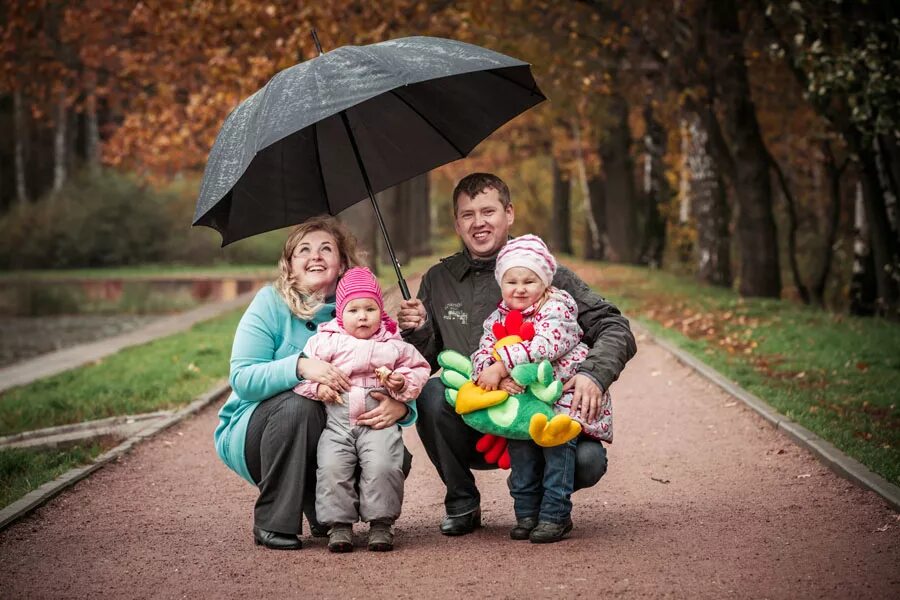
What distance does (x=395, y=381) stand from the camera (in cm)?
520

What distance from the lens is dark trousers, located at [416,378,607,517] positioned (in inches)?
217

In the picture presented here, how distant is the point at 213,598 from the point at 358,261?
5.76ft

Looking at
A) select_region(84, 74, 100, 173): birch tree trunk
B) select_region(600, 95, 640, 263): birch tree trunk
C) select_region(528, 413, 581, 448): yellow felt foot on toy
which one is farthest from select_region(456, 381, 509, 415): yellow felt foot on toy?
select_region(84, 74, 100, 173): birch tree trunk

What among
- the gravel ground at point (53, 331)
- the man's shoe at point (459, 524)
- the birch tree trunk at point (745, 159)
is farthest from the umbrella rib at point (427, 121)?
the birch tree trunk at point (745, 159)

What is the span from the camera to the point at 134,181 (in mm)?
41156

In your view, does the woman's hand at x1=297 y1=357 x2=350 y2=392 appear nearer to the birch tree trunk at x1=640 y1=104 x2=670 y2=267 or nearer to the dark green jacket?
the dark green jacket

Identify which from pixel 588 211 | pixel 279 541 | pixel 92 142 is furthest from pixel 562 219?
pixel 279 541

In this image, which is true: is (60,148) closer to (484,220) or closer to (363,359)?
(484,220)

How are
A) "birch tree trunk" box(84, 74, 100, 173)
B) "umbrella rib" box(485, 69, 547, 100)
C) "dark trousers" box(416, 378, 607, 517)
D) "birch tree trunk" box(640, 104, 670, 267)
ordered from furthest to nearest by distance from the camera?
"birch tree trunk" box(84, 74, 100, 173) < "birch tree trunk" box(640, 104, 670, 267) < "umbrella rib" box(485, 69, 547, 100) < "dark trousers" box(416, 378, 607, 517)

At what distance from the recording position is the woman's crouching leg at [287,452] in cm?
533

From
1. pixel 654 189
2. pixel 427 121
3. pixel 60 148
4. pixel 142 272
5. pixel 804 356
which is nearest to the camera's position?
pixel 427 121

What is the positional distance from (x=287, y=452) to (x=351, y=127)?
5.75 ft

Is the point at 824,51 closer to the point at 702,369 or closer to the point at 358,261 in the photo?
the point at 702,369

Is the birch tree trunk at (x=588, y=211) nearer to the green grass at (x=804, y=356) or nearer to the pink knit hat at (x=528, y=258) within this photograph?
the green grass at (x=804, y=356)
